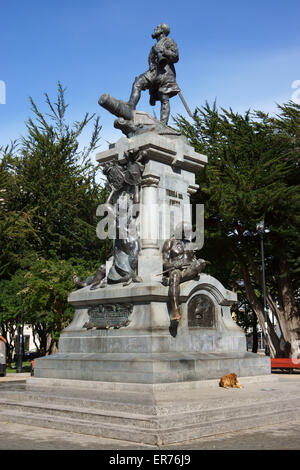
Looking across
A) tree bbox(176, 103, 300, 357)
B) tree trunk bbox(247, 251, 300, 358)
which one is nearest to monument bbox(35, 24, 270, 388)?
tree bbox(176, 103, 300, 357)

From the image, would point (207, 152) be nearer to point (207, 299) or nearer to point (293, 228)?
point (293, 228)

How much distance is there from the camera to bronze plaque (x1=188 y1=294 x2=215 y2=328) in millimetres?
11156

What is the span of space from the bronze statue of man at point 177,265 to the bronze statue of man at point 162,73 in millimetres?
3326

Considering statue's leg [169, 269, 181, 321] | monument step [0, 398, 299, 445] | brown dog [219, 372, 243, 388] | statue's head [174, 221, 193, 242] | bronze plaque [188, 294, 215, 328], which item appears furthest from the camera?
statue's head [174, 221, 193, 242]

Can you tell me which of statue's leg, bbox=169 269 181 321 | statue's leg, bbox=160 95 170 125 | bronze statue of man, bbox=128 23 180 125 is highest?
bronze statue of man, bbox=128 23 180 125

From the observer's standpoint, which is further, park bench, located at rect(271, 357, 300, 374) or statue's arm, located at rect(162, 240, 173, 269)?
park bench, located at rect(271, 357, 300, 374)

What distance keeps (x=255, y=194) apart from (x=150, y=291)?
17.8 metres

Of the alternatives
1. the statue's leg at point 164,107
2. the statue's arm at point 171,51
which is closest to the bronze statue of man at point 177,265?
the statue's leg at point 164,107

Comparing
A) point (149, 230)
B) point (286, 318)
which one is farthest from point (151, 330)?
point (286, 318)

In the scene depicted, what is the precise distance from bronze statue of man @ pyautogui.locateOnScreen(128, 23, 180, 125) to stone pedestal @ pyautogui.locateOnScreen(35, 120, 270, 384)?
0.94 meters

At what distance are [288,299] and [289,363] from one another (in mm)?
4862

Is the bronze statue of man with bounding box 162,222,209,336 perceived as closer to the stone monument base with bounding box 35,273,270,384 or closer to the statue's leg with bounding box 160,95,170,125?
the stone monument base with bounding box 35,273,270,384

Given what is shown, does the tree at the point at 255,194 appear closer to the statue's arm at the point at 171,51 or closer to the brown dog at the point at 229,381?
the statue's arm at the point at 171,51

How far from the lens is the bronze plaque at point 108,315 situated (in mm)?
10938
